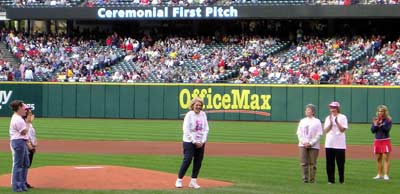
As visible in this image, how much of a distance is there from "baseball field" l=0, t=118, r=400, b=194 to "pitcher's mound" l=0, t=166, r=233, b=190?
0.02 meters

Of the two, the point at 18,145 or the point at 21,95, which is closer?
the point at 18,145

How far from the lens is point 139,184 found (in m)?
15.7

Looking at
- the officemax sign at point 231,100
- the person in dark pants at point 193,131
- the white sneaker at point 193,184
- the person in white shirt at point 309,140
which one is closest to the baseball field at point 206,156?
the white sneaker at point 193,184

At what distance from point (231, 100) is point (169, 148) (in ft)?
54.9

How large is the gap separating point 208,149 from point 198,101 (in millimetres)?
10290

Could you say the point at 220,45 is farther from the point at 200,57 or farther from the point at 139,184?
the point at 139,184

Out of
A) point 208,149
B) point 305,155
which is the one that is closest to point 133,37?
point 208,149

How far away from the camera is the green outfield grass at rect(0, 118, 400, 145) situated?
30188 millimetres

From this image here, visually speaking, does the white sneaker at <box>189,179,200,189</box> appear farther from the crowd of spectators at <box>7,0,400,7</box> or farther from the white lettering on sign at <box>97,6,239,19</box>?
the white lettering on sign at <box>97,6,239,19</box>

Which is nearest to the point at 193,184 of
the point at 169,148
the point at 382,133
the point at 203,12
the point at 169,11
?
the point at 382,133

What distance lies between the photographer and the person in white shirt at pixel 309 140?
1706 cm

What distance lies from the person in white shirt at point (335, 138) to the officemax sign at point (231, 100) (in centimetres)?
2460

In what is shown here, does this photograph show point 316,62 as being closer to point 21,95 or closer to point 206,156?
point 21,95

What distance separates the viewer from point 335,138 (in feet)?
56.3
